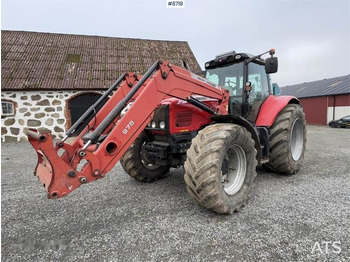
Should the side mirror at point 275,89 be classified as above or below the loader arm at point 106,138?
above

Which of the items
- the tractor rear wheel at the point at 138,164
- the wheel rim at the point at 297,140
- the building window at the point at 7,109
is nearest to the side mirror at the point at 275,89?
the wheel rim at the point at 297,140

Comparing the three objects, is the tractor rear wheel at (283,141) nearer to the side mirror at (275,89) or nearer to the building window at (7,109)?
the side mirror at (275,89)

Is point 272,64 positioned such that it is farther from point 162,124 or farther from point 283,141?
point 162,124

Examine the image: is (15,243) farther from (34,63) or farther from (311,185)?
(34,63)

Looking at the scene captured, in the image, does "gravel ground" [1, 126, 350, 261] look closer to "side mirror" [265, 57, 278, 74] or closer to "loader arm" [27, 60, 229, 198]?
"loader arm" [27, 60, 229, 198]

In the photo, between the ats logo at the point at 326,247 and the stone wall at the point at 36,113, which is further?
the stone wall at the point at 36,113

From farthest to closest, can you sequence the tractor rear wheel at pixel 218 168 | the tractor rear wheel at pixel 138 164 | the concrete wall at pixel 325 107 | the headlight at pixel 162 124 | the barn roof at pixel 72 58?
the concrete wall at pixel 325 107
the barn roof at pixel 72 58
the tractor rear wheel at pixel 138 164
the headlight at pixel 162 124
the tractor rear wheel at pixel 218 168

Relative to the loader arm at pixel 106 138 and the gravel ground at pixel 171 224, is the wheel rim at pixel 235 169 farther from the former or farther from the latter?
the loader arm at pixel 106 138

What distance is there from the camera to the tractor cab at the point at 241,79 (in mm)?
3910

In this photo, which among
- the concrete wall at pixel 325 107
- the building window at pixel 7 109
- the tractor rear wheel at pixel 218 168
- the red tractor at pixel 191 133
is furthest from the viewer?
the concrete wall at pixel 325 107

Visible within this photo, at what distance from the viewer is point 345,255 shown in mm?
2049

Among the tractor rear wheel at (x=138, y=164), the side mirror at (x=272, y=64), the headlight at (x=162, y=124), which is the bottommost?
the tractor rear wheel at (x=138, y=164)

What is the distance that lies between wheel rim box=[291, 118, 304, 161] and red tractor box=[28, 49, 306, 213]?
0.06ft

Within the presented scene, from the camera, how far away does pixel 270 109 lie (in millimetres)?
4105
